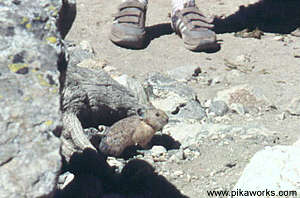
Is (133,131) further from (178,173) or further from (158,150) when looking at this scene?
(178,173)

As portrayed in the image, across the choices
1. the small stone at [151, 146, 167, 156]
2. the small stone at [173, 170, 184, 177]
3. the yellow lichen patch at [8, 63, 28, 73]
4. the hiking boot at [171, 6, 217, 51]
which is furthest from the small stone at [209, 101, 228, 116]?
the yellow lichen patch at [8, 63, 28, 73]

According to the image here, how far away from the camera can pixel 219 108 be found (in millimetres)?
4434

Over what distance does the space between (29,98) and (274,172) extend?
141cm

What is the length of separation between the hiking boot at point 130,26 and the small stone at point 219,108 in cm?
147

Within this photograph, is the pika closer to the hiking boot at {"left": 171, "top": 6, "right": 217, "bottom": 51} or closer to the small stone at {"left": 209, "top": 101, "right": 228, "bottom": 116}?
the small stone at {"left": 209, "top": 101, "right": 228, "bottom": 116}

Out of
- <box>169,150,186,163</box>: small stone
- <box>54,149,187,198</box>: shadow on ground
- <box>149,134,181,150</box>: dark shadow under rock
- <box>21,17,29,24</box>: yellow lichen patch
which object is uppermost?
<box>21,17,29,24</box>: yellow lichen patch

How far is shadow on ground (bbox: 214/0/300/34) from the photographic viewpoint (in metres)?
6.22

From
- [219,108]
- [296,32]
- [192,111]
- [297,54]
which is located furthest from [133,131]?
[296,32]

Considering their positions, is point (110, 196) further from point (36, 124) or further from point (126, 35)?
point (126, 35)

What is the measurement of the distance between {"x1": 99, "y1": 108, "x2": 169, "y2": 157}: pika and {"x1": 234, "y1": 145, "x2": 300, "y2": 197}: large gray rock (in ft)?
3.56

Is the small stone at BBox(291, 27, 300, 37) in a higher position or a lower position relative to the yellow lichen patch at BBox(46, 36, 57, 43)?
lower

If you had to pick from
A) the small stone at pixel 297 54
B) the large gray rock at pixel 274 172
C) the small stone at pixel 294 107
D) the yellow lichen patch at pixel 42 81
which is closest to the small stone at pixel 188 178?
the large gray rock at pixel 274 172

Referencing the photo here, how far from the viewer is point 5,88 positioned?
2.20 metres

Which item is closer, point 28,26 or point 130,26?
point 28,26
